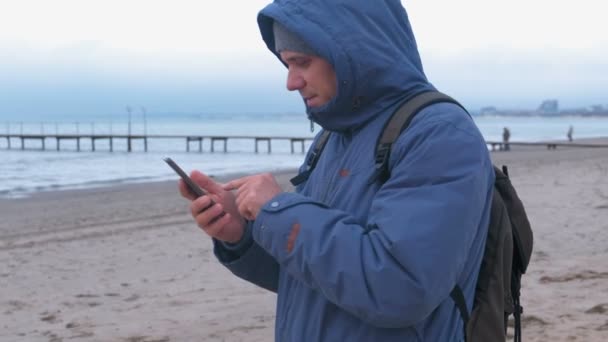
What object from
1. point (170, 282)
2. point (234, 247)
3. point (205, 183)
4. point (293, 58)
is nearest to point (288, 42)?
point (293, 58)

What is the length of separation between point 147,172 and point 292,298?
30.8 m

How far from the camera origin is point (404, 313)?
145 cm

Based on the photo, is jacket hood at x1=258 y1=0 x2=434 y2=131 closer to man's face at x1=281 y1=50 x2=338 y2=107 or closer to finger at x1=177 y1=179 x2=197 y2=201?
man's face at x1=281 y1=50 x2=338 y2=107

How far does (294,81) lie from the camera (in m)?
1.71

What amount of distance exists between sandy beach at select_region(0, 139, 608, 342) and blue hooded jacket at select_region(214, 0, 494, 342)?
3500 mm

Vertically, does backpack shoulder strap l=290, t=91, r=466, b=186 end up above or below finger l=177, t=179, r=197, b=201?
above

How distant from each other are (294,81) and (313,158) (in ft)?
1.07

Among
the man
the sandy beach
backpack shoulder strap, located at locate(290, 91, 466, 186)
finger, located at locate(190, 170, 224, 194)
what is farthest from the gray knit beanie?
the sandy beach

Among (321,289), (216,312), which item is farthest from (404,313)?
(216,312)

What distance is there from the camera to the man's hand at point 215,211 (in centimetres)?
178

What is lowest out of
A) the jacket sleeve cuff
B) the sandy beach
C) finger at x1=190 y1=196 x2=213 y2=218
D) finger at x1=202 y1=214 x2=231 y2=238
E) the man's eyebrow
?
the sandy beach

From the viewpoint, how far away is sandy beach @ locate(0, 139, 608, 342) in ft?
18.0

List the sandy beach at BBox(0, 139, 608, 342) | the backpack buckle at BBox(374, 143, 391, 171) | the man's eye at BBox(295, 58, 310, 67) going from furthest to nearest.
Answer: the sandy beach at BBox(0, 139, 608, 342), the man's eye at BBox(295, 58, 310, 67), the backpack buckle at BBox(374, 143, 391, 171)

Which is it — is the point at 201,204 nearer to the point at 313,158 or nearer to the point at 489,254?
the point at 313,158
